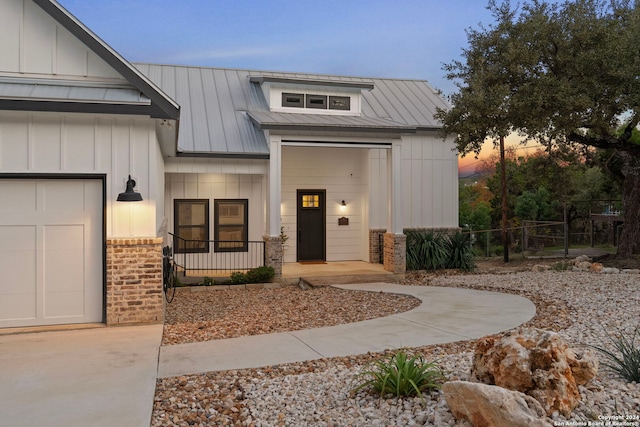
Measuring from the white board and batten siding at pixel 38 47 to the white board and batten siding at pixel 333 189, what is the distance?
28.1 ft

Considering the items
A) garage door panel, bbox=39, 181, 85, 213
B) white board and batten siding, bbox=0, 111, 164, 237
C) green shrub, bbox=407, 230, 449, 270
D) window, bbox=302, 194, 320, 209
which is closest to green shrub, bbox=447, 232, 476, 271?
green shrub, bbox=407, 230, 449, 270

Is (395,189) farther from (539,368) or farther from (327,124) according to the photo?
(539,368)

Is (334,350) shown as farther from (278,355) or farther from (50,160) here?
(50,160)

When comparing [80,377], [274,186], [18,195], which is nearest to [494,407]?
[80,377]

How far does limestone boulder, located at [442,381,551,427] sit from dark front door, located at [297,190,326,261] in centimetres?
1279

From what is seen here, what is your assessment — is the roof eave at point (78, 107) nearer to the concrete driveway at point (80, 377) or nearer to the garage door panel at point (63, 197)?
the garage door panel at point (63, 197)

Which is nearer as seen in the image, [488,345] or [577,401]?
[577,401]

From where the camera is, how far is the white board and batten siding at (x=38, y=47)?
25.8ft

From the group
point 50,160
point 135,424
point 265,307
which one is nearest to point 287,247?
point 265,307

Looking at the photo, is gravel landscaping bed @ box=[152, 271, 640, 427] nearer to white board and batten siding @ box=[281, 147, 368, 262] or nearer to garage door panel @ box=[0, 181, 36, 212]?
garage door panel @ box=[0, 181, 36, 212]

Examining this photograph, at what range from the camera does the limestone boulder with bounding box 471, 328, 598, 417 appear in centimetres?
385

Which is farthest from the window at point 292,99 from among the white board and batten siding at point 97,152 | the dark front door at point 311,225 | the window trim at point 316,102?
the white board and batten siding at point 97,152

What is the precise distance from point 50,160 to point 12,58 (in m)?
1.74

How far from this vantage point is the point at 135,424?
13.9ft
